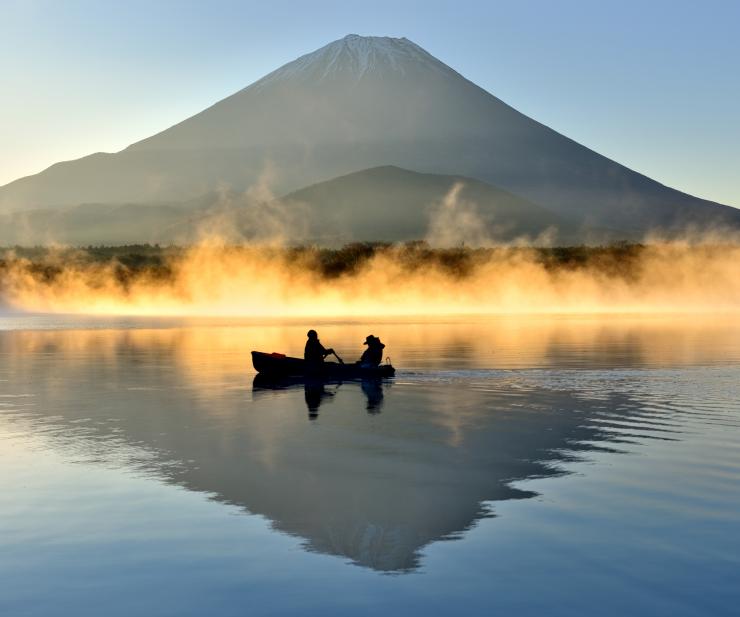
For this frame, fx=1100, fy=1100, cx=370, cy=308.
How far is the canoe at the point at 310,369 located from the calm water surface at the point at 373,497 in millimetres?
740

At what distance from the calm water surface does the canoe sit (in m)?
0.74

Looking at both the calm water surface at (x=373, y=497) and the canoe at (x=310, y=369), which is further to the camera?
the canoe at (x=310, y=369)

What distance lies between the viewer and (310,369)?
4350cm

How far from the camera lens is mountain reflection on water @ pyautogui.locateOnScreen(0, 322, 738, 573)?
1905 centimetres

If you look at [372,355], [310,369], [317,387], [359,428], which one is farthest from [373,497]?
[310,369]

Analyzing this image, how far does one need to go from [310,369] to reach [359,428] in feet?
45.7

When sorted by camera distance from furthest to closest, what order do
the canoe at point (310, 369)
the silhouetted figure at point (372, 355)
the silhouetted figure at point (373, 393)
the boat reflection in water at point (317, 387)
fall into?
1. the silhouetted figure at point (372, 355)
2. the canoe at point (310, 369)
3. the boat reflection in water at point (317, 387)
4. the silhouetted figure at point (373, 393)

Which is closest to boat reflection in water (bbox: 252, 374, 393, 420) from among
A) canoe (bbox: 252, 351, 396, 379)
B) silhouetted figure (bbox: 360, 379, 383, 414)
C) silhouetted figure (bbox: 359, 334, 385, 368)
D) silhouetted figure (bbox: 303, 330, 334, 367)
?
silhouetted figure (bbox: 360, 379, 383, 414)

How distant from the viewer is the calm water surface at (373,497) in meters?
14.3

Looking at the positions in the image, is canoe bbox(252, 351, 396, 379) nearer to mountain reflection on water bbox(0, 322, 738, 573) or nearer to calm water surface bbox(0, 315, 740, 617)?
mountain reflection on water bbox(0, 322, 738, 573)

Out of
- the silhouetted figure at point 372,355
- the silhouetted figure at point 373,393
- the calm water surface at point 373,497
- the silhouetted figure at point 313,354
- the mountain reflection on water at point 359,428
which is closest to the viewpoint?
the calm water surface at point 373,497

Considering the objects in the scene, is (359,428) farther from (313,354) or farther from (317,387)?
(317,387)

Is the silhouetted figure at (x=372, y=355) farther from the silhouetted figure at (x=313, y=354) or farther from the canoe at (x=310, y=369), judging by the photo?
the silhouetted figure at (x=313, y=354)

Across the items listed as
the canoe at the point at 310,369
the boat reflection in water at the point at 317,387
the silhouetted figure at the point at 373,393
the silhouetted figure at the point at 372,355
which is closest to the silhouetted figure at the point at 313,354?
the canoe at the point at 310,369
